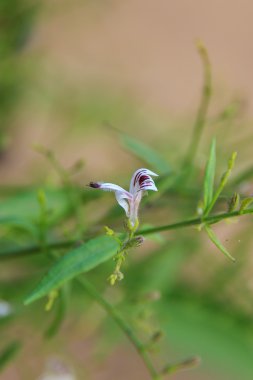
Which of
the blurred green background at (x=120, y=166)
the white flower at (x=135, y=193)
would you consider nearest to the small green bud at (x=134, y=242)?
the white flower at (x=135, y=193)

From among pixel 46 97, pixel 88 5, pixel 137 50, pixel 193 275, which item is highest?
pixel 137 50

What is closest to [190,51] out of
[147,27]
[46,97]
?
[147,27]

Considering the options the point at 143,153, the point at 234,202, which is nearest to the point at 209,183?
the point at 234,202

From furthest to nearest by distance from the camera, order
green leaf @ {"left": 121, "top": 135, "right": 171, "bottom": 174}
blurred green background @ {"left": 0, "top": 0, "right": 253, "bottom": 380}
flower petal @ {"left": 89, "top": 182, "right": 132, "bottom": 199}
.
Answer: blurred green background @ {"left": 0, "top": 0, "right": 253, "bottom": 380} → green leaf @ {"left": 121, "top": 135, "right": 171, "bottom": 174} → flower petal @ {"left": 89, "top": 182, "right": 132, "bottom": 199}

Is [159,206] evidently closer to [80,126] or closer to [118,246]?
[118,246]

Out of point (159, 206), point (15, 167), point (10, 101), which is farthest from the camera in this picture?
point (15, 167)

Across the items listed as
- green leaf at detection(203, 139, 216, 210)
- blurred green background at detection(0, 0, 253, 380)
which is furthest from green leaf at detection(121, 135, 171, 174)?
green leaf at detection(203, 139, 216, 210)

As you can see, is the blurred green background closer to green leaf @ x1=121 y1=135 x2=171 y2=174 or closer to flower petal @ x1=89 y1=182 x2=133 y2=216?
green leaf @ x1=121 y1=135 x2=171 y2=174

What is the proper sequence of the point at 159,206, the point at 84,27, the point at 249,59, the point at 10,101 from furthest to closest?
the point at 249,59 → the point at 84,27 → the point at 10,101 → the point at 159,206
